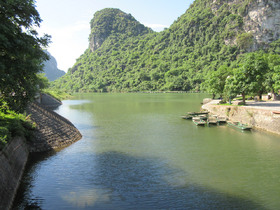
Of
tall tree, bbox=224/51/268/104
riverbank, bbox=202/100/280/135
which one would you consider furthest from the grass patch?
tall tree, bbox=224/51/268/104

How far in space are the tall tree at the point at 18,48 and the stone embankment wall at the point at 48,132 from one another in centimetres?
986

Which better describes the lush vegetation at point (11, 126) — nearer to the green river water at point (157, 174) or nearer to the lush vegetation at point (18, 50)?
the lush vegetation at point (18, 50)

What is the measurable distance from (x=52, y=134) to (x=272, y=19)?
664 ft

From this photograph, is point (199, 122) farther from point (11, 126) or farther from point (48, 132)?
point (11, 126)

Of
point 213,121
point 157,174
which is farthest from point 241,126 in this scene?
point 157,174

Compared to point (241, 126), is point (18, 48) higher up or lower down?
higher up

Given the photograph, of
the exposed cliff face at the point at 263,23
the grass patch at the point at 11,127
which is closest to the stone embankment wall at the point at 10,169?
the grass patch at the point at 11,127

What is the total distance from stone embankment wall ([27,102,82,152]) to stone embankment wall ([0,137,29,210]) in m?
3.92

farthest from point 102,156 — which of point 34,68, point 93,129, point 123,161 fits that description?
point 93,129

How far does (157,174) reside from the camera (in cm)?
1991

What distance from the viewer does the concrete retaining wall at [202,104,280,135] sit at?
34062 millimetres

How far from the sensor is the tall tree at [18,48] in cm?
1354

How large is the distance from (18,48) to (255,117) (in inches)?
1395

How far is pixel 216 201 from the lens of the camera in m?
15.4
